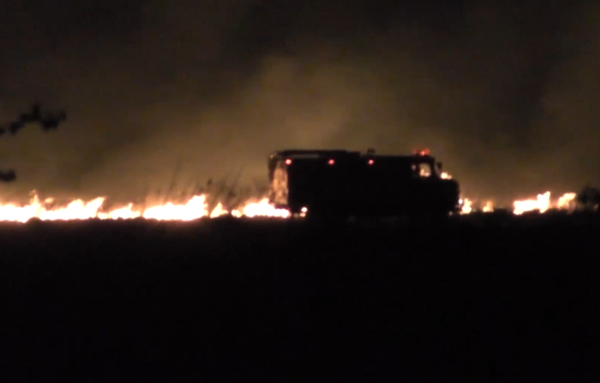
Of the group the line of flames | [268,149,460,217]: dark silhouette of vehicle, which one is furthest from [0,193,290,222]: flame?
[268,149,460,217]: dark silhouette of vehicle

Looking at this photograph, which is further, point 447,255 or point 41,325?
point 447,255

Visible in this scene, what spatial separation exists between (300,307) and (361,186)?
1664 centimetres

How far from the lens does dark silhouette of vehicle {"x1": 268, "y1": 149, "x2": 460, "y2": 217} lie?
82.8 ft

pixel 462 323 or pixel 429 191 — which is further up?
pixel 429 191

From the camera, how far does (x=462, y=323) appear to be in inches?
345

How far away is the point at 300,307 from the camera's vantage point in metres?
8.87

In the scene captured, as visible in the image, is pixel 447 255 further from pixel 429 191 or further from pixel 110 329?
pixel 429 191

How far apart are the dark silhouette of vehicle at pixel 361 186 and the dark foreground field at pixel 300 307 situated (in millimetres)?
15126

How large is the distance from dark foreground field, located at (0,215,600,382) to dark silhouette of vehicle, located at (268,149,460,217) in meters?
15.1

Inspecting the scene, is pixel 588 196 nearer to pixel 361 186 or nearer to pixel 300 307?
pixel 361 186

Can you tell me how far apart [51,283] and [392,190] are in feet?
55.8

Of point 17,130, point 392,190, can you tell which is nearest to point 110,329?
point 17,130

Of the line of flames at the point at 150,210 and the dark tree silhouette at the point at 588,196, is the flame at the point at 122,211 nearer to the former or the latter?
the line of flames at the point at 150,210

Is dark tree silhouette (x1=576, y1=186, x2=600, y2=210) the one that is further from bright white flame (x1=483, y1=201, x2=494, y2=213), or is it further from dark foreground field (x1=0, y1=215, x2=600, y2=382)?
dark foreground field (x1=0, y1=215, x2=600, y2=382)
